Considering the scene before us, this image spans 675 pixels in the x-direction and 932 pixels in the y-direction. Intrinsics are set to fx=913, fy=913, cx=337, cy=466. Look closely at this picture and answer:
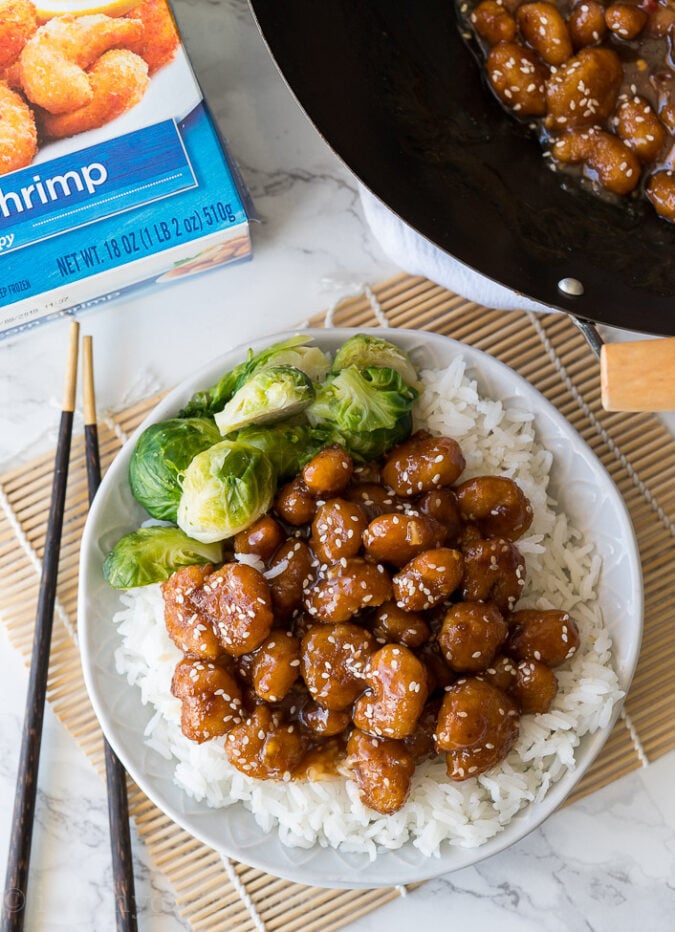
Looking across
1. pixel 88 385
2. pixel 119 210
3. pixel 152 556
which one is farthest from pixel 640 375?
pixel 88 385

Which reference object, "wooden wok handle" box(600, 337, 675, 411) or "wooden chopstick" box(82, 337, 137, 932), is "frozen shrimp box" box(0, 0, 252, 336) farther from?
"wooden wok handle" box(600, 337, 675, 411)

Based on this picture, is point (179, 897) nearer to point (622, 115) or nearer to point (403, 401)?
point (403, 401)

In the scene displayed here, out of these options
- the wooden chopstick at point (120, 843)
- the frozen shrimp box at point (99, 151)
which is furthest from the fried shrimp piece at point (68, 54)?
the wooden chopstick at point (120, 843)

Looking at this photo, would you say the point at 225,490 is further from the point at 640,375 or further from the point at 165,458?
the point at 640,375

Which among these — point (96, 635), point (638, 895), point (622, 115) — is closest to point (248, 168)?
point (622, 115)

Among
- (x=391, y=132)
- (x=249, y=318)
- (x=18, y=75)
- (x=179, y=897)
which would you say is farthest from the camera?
(x=249, y=318)

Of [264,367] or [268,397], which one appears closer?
[268,397]

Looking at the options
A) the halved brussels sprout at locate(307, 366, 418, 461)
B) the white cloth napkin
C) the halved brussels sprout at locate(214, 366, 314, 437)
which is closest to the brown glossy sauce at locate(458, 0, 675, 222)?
the white cloth napkin

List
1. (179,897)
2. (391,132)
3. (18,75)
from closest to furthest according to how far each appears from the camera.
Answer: (391,132) → (18,75) → (179,897)
